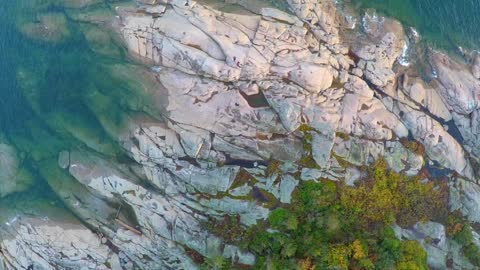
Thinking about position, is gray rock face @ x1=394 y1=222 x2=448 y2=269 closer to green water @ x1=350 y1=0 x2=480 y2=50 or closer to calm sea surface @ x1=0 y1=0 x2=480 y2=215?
green water @ x1=350 y1=0 x2=480 y2=50

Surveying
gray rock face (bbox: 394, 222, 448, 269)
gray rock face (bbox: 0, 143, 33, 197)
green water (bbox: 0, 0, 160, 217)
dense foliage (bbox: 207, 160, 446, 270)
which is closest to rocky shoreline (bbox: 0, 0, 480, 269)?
gray rock face (bbox: 394, 222, 448, 269)

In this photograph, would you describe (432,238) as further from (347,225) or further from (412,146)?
(412,146)

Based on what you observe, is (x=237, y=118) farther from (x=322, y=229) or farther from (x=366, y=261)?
(x=366, y=261)

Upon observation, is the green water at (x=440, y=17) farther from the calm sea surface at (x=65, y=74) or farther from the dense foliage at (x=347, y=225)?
the dense foliage at (x=347, y=225)

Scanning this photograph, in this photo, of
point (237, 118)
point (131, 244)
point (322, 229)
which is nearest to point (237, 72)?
point (237, 118)

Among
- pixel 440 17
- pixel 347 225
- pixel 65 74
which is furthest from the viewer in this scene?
pixel 65 74

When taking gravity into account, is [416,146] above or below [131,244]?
above

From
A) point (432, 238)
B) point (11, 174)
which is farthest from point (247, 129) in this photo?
point (11, 174)
